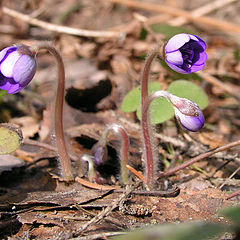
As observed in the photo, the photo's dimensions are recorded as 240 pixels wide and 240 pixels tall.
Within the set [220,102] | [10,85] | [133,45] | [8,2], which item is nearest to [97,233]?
[10,85]

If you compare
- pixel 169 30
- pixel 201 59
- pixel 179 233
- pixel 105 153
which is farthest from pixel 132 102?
pixel 179 233

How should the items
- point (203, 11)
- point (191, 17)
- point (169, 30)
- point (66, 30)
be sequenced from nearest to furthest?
point (169, 30) → point (66, 30) → point (191, 17) → point (203, 11)

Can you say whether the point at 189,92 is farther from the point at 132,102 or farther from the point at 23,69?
the point at 23,69

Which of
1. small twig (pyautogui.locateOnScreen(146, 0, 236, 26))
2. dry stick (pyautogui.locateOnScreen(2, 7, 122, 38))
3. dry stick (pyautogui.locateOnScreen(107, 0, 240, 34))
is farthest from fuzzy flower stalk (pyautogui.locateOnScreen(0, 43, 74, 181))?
small twig (pyautogui.locateOnScreen(146, 0, 236, 26))

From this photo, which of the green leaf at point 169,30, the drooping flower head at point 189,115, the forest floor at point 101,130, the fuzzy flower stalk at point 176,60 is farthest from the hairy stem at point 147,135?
the green leaf at point 169,30

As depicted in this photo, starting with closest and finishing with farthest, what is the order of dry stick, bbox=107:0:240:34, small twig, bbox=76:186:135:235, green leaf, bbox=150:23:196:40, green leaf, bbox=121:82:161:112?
1. small twig, bbox=76:186:135:235
2. green leaf, bbox=121:82:161:112
3. green leaf, bbox=150:23:196:40
4. dry stick, bbox=107:0:240:34

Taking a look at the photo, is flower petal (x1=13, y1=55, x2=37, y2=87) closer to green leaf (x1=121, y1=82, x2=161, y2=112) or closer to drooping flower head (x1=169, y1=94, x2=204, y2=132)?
drooping flower head (x1=169, y1=94, x2=204, y2=132)

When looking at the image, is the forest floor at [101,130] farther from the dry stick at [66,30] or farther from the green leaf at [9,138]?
the green leaf at [9,138]
